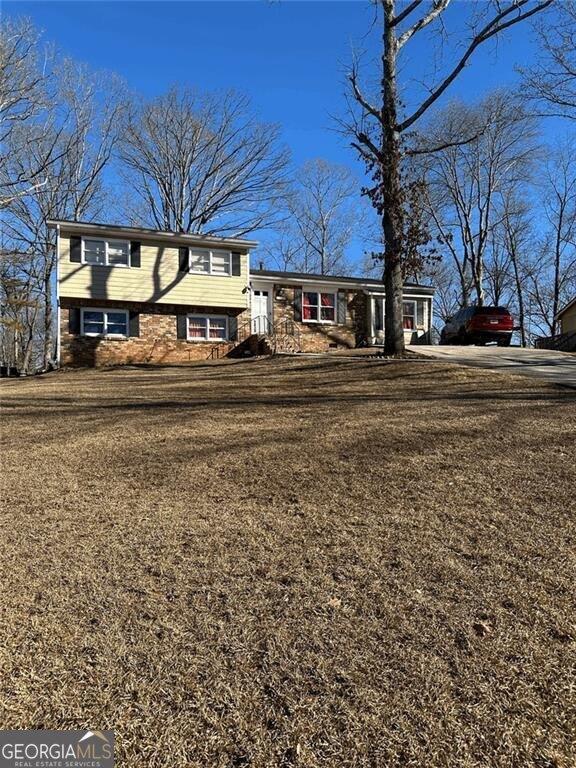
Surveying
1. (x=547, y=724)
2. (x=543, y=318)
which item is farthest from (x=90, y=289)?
(x=543, y=318)

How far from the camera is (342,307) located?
21484mm

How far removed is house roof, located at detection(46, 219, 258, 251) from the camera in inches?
670

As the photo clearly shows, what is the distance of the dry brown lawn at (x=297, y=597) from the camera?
5.24 ft

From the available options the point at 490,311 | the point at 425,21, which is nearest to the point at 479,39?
the point at 425,21

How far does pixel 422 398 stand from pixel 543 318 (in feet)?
128

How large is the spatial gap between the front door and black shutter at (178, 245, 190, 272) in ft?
9.85

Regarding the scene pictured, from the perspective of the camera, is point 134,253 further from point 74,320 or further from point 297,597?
point 297,597

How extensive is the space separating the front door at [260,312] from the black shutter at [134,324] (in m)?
4.63

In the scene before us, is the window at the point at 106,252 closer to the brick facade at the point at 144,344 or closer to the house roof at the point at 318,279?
the brick facade at the point at 144,344

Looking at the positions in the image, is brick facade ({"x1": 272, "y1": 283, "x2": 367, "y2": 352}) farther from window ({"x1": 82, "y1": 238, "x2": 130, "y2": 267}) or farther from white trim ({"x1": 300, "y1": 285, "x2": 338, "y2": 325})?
window ({"x1": 82, "y1": 238, "x2": 130, "y2": 267})

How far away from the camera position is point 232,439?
4934 millimetres

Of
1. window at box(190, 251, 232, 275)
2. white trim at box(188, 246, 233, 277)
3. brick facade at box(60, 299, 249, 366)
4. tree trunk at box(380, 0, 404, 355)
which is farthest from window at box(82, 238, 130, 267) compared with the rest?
tree trunk at box(380, 0, 404, 355)

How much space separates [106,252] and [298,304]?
777cm

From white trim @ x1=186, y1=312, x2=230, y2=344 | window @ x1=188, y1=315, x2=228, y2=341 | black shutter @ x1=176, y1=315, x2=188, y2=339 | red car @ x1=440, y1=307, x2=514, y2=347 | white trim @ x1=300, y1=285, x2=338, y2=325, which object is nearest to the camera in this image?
red car @ x1=440, y1=307, x2=514, y2=347
